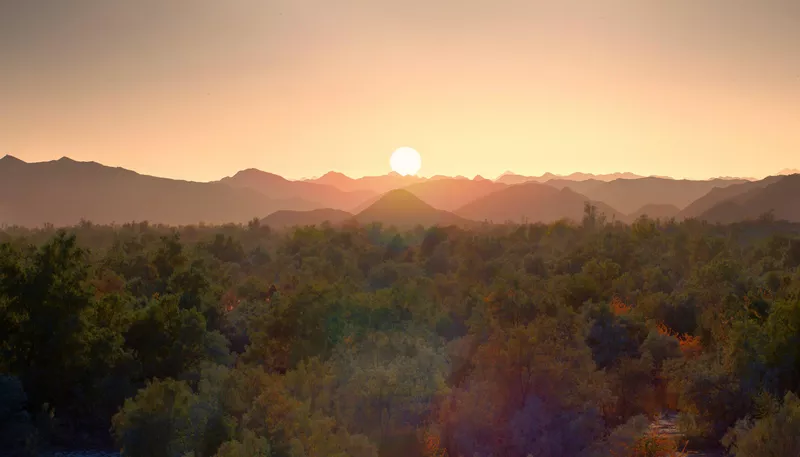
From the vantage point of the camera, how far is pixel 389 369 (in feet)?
60.4

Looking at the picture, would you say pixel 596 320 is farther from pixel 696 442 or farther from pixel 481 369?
pixel 481 369

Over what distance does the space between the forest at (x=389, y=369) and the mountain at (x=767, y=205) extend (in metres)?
135

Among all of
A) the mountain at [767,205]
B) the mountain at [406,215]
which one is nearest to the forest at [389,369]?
the mountain at [767,205]

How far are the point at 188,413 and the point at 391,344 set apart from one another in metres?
9.24

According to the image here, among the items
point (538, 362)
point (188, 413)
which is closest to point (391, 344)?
point (538, 362)

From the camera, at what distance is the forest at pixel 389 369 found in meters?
15.4

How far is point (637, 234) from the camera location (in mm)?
70875

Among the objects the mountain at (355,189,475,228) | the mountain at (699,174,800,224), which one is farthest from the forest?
the mountain at (355,189,475,228)

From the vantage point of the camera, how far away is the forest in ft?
50.6

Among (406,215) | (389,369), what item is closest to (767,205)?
(406,215)

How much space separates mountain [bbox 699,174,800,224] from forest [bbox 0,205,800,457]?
442ft

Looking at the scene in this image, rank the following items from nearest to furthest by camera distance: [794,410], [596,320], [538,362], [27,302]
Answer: [794,410], [538,362], [27,302], [596,320]

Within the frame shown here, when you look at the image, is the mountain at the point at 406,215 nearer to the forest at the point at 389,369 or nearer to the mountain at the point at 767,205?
the mountain at the point at 767,205

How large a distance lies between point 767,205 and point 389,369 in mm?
164379
